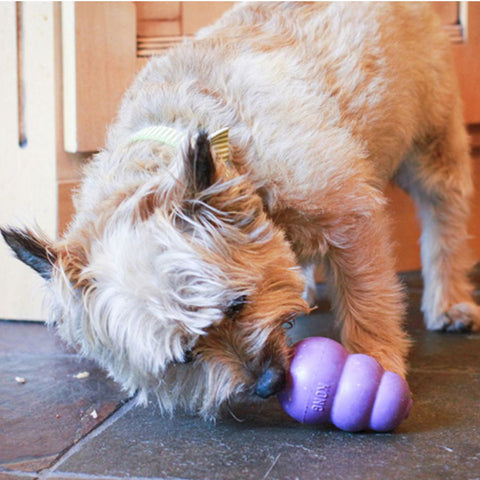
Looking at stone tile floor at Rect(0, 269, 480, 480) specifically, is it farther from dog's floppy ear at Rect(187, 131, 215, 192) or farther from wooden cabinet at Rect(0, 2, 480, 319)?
wooden cabinet at Rect(0, 2, 480, 319)

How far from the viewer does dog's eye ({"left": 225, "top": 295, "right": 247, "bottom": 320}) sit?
1.54 metres

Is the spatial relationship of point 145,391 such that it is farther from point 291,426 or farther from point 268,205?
point 268,205

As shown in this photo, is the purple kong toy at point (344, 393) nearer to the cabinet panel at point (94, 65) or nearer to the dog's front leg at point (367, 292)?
the dog's front leg at point (367, 292)

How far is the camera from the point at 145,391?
5.61 ft

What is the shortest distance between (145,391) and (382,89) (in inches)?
50.8

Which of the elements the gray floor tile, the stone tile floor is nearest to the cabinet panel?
the gray floor tile

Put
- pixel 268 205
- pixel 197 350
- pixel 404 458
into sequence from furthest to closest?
pixel 268 205 → pixel 197 350 → pixel 404 458

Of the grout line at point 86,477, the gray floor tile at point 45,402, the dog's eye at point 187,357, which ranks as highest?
the dog's eye at point 187,357

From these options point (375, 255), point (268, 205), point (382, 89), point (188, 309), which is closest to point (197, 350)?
point (188, 309)

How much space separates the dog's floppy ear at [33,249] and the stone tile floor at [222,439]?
1.34ft

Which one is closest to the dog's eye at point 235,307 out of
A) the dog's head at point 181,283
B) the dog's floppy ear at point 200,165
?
the dog's head at point 181,283

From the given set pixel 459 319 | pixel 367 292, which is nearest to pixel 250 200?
pixel 367 292

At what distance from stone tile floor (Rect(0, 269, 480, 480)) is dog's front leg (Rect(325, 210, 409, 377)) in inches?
5.2

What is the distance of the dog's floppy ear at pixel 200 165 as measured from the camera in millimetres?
1456
